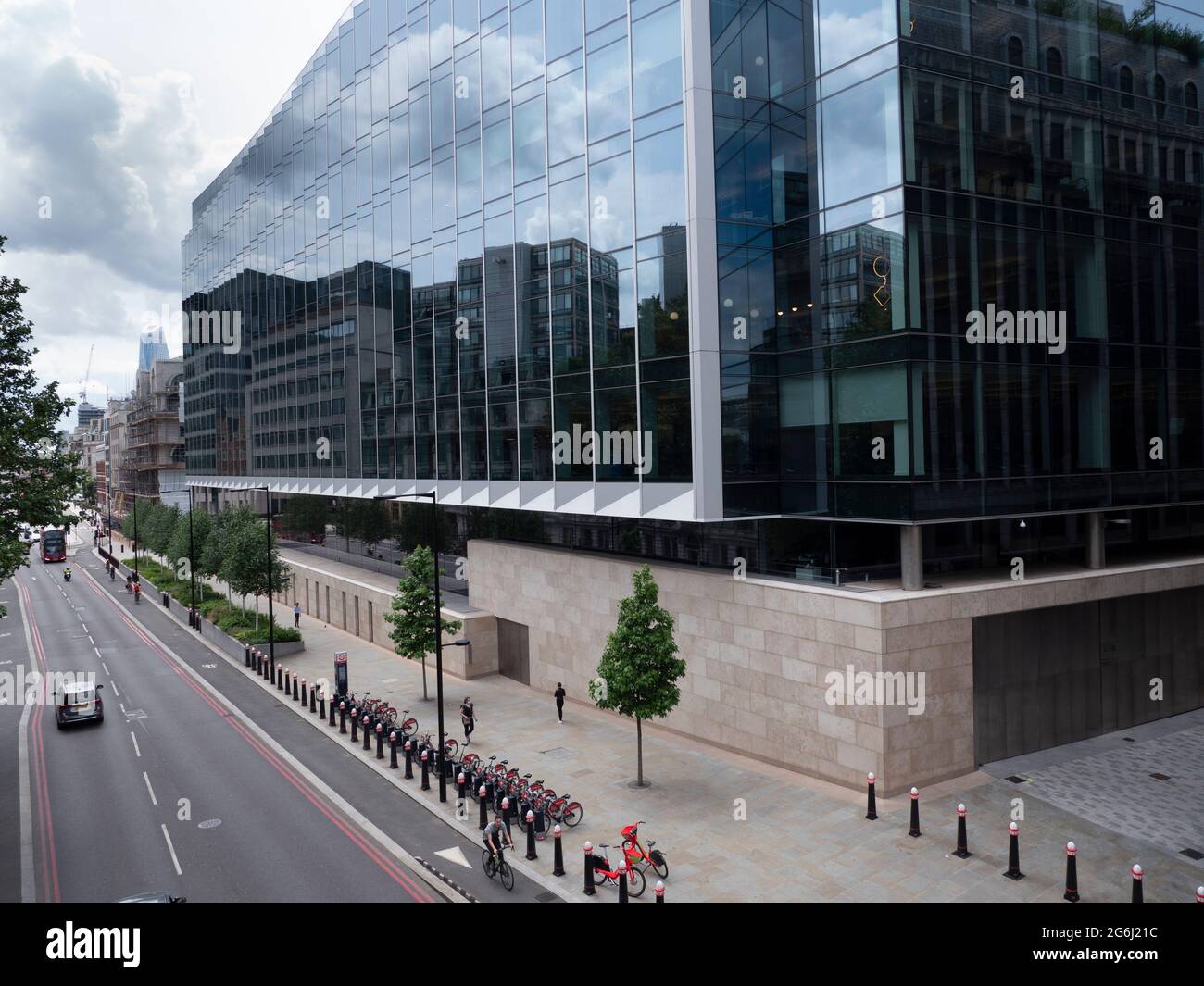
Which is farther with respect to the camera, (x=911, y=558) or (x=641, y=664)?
(x=641, y=664)

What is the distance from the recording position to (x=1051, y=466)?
2106 centimetres

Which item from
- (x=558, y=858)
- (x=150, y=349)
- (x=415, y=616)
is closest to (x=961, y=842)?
(x=558, y=858)

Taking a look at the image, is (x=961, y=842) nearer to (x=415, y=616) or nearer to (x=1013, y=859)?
(x=1013, y=859)

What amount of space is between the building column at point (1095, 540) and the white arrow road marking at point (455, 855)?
59.7 ft

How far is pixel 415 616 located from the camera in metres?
28.7

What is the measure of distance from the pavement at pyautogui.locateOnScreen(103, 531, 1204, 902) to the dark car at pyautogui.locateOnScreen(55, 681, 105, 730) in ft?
33.3

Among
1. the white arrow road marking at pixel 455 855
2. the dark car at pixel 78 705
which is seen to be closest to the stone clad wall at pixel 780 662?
the white arrow road marking at pixel 455 855

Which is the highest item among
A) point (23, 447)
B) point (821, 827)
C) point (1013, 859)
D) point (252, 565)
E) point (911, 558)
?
point (23, 447)

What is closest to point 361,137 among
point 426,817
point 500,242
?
point 500,242

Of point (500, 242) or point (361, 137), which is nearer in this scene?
point (500, 242)

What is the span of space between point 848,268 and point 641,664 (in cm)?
1117
